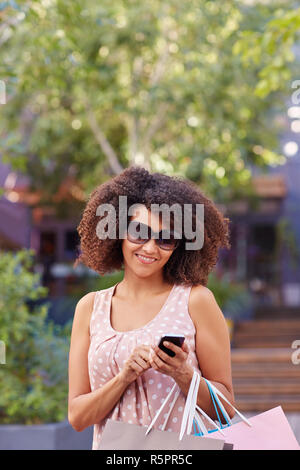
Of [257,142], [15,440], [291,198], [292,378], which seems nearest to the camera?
[15,440]

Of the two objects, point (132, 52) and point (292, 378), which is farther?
point (132, 52)

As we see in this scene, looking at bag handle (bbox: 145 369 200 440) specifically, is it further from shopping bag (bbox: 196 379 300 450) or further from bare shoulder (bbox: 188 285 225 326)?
bare shoulder (bbox: 188 285 225 326)

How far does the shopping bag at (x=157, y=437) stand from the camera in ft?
5.16

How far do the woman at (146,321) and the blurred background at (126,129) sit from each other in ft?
7.96

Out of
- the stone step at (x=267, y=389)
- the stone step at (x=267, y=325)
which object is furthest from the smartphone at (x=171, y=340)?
the stone step at (x=267, y=325)

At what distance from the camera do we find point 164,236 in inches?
78.1

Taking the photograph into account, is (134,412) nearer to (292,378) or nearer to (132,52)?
(292,378)

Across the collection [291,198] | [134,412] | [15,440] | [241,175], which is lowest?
[15,440]

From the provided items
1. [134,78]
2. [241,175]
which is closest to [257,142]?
[241,175]

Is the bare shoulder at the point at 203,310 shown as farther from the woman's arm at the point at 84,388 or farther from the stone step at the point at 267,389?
the stone step at the point at 267,389

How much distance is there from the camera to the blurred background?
469 centimetres

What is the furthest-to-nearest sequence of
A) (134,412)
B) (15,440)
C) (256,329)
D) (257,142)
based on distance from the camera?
1. (256,329)
2. (257,142)
3. (15,440)
4. (134,412)

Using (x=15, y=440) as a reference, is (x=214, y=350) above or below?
above

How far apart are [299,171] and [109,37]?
35.3 feet
